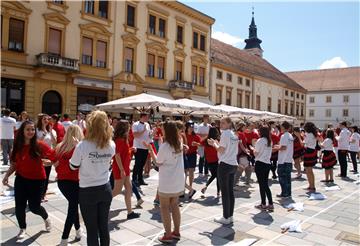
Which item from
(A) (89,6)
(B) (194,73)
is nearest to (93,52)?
(A) (89,6)

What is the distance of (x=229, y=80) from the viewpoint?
3819 cm

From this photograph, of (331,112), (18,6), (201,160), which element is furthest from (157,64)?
(331,112)

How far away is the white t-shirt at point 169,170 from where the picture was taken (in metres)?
4.70

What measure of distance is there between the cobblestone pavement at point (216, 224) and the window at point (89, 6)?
17.6 meters

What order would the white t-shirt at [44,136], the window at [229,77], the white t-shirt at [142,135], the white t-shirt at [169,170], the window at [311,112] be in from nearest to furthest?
the white t-shirt at [169,170] < the white t-shirt at [44,136] < the white t-shirt at [142,135] < the window at [229,77] < the window at [311,112]

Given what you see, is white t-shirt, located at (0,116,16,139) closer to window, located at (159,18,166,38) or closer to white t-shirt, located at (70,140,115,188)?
white t-shirt, located at (70,140,115,188)

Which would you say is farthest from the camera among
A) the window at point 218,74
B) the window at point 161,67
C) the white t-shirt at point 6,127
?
the window at point 218,74

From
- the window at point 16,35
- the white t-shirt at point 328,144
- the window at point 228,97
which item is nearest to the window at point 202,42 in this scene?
the window at point 228,97

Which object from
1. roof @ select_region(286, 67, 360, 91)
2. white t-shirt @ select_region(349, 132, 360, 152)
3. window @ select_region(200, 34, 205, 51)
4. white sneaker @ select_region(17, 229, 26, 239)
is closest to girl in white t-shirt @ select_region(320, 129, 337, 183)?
white t-shirt @ select_region(349, 132, 360, 152)

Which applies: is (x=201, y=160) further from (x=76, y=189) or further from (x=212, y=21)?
(x=212, y=21)

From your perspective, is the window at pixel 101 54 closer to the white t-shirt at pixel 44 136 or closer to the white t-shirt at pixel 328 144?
the white t-shirt at pixel 328 144

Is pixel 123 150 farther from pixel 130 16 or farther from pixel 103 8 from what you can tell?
pixel 130 16

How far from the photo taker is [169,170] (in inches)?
185

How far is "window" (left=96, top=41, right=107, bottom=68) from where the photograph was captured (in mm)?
23273
